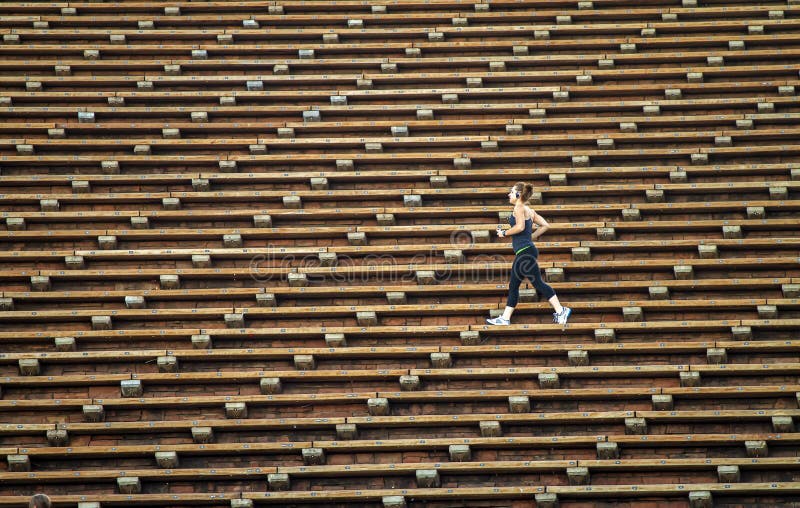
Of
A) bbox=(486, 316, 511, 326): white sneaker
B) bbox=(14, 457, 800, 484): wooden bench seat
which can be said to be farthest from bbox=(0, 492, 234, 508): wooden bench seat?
bbox=(486, 316, 511, 326): white sneaker

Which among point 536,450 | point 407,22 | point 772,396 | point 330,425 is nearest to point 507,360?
point 536,450

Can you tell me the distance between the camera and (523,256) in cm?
1027

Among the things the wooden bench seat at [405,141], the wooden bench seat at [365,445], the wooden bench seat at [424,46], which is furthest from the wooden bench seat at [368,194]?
the wooden bench seat at [365,445]

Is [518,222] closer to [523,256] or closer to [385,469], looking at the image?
[523,256]

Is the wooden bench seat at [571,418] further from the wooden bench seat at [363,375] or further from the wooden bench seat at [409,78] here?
the wooden bench seat at [409,78]

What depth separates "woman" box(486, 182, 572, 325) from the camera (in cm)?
1025

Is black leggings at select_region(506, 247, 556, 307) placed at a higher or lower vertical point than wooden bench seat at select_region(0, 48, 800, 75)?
lower

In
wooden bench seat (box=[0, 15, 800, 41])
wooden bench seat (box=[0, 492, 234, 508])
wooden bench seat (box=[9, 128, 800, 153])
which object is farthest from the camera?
wooden bench seat (box=[0, 15, 800, 41])

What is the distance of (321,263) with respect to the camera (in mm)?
11195

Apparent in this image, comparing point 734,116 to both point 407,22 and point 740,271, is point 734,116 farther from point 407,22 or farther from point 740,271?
point 407,22

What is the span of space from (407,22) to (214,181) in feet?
11.3

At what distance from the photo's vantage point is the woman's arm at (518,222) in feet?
33.5

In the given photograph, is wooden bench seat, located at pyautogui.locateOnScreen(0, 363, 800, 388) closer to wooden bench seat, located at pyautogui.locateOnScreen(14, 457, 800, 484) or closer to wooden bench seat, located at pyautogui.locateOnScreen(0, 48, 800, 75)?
wooden bench seat, located at pyautogui.locateOnScreen(14, 457, 800, 484)

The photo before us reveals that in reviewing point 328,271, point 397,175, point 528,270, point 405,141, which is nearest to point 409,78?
point 405,141
